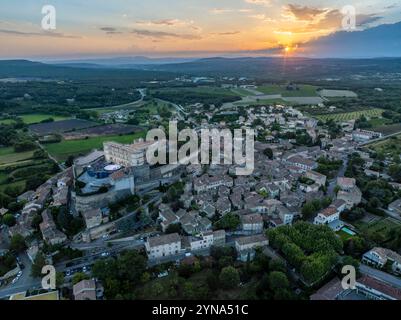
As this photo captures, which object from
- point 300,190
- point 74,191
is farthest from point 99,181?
point 300,190

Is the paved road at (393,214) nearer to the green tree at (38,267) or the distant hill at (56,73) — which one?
the green tree at (38,267)

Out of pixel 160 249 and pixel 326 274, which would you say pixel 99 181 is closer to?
pixel 160 249

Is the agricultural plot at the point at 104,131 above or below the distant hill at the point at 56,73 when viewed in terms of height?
below

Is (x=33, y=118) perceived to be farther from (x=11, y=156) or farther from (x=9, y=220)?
(x=9, y=220)

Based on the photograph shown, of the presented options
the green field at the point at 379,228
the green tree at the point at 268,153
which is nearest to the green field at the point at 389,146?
the green tree at the point at 268,153

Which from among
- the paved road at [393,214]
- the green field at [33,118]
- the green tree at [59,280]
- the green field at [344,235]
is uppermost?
the green field at [33,118]
